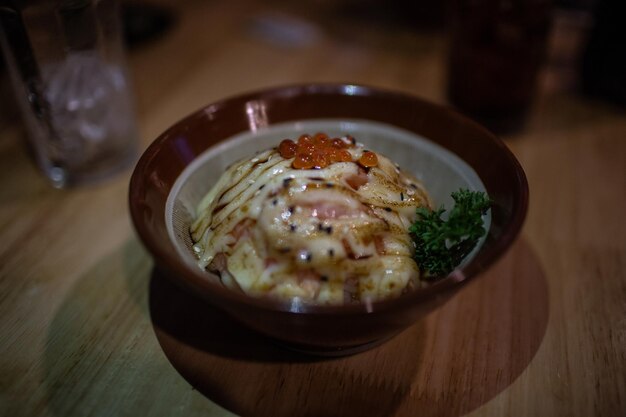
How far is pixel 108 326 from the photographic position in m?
1.20

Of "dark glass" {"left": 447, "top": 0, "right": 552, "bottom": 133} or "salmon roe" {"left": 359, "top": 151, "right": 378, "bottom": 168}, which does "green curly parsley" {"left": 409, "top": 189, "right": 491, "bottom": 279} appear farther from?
"dark glass" {"left": 447, "top": 0, "right": 552, "bottom": 133}

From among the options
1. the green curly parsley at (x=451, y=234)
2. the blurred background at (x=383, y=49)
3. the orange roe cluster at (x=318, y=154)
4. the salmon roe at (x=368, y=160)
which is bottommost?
the blurred background at (x=383, y=49)

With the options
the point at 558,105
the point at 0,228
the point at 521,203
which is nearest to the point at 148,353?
the point at 0,228

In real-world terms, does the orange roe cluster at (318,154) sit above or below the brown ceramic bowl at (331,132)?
above

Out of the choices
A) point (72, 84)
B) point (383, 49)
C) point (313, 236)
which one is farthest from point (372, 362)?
point (383, 49)

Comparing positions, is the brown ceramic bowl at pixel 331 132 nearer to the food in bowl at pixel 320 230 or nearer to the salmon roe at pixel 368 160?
the food in bowl at pixel 320 230

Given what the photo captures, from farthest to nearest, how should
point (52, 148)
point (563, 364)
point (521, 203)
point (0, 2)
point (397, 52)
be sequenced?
point (397, 52)
point (52, 148)
point (0, 2)
point (563, 364)
point (521, 203)

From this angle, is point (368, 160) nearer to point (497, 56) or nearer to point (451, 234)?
point (451, 234)

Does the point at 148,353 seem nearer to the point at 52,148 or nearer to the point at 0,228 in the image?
the point at 0,228

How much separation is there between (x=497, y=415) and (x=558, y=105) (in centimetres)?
153

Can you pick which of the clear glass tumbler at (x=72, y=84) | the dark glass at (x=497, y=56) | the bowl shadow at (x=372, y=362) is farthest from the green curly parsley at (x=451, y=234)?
the clear glass tumbler at (x=72, y=84)

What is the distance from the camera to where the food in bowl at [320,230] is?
101cm

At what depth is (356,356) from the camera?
1124mm

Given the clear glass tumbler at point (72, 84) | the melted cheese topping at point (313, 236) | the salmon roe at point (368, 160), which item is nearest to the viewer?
the melted cheese topping at point (313, 236)
